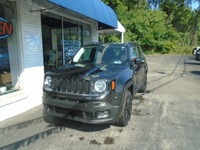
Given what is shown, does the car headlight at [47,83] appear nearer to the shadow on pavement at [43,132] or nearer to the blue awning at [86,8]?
the shadow on pavement at [43,132]

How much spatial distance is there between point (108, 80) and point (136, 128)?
140 centimetres

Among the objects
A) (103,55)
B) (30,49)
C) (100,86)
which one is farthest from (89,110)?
(30,49)

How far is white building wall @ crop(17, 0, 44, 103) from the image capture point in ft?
18.5

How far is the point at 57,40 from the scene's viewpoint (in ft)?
29.6

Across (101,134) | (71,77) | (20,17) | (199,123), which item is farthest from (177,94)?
(20,17)

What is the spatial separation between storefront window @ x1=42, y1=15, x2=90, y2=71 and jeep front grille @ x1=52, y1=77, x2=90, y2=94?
4528mm

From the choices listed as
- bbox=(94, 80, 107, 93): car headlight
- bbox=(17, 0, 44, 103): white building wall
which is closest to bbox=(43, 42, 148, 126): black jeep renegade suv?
bbox=(94, 80, 107, 93): car headlight

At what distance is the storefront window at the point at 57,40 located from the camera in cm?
867

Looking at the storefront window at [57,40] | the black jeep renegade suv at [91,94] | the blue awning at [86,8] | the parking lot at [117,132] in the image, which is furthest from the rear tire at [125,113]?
the storefront window at [57,40]

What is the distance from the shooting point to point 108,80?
3.79 m

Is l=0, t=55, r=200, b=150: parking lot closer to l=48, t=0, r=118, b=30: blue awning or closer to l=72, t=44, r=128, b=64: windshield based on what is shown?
l=72, t=44, r=128, b=64: windshield

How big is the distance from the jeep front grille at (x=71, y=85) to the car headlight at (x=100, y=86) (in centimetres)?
15

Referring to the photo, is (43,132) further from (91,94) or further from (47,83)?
(91,94)

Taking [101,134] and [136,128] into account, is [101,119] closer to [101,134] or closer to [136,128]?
[101,134]
